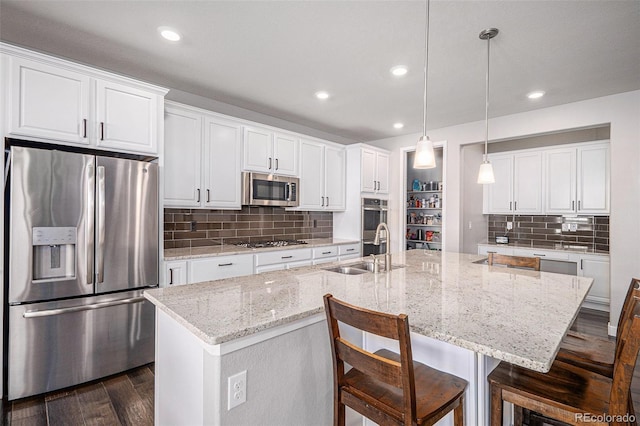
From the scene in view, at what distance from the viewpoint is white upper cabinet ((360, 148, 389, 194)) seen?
4773 millimetres

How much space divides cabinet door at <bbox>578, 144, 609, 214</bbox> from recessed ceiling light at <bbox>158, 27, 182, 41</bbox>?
527cm

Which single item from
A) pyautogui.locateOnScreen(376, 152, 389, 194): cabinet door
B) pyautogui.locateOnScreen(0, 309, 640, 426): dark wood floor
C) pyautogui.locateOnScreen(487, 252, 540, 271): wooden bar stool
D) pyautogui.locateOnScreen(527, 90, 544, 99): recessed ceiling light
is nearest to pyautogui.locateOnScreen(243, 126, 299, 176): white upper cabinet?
pyautogui.locateOnScreen(376, 152, 389, 194): cabinet door

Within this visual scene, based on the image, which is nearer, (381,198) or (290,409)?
(290,409)

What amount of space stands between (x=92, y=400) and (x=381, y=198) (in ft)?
13.7

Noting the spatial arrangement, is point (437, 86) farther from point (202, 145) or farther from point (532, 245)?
point (532, 245)

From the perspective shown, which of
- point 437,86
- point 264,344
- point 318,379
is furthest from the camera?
point 437,86

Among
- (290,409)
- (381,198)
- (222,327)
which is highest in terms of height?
(381,198)

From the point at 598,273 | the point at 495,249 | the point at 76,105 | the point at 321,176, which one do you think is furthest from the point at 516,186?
the point at 76,105

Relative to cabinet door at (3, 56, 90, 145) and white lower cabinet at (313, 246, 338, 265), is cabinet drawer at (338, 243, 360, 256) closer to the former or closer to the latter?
white lower cabinet at (313, 246, 338, 265)

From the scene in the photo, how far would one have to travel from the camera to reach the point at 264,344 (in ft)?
4.17

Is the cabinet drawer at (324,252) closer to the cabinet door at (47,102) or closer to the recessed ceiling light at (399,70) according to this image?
the recessed ceiling light at (399,70)

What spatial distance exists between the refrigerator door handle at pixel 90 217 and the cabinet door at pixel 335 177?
287 centimetres

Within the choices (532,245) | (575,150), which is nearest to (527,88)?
(575,150)

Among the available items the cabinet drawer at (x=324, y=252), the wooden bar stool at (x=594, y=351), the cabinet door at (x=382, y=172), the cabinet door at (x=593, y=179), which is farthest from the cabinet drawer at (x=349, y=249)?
the cabinet door at (x=593, y=179)
